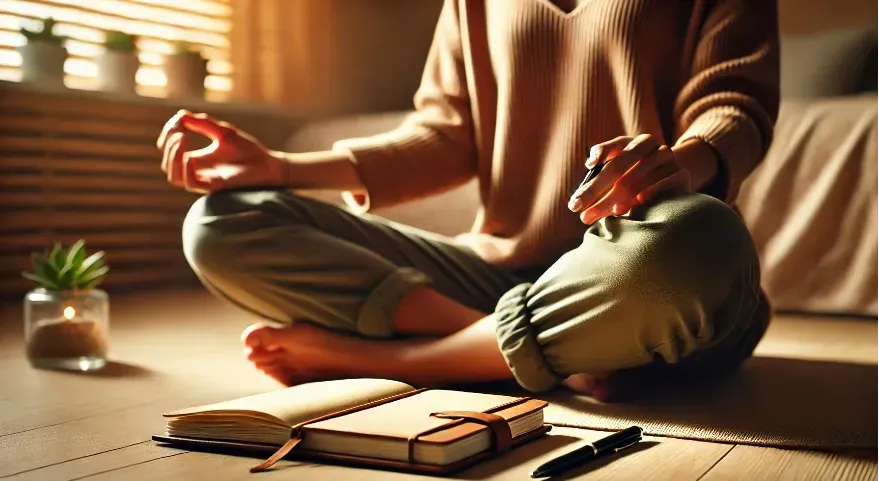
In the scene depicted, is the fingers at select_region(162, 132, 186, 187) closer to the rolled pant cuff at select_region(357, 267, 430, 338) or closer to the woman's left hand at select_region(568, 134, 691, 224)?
the rolled pant cuff at select_region(357, 267, 430, 338)

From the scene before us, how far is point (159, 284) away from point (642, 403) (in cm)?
185

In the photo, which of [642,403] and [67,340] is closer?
[642,403]

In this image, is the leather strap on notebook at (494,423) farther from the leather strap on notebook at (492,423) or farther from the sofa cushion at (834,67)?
the sofa cushion at (834,67)

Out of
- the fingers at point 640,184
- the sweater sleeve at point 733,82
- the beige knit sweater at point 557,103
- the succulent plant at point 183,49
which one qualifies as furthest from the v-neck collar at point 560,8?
the succulent plant at point 183,49

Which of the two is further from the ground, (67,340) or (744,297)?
(744,297)

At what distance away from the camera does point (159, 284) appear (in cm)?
265

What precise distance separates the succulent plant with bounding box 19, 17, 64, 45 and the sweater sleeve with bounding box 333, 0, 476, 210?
4.21 feet

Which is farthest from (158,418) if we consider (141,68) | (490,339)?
(141,68)

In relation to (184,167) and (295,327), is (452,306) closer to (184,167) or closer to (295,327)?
(295,327)

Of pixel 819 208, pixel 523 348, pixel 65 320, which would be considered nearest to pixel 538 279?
pixel 523 348

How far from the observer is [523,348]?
1.03m

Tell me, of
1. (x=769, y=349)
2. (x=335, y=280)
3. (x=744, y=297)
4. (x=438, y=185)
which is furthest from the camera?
(x=769, y=349)

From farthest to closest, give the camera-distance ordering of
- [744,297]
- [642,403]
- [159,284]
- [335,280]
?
[159,284], [335,280], [642,403], [744,297]

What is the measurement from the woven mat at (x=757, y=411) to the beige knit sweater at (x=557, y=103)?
24 centimetres
